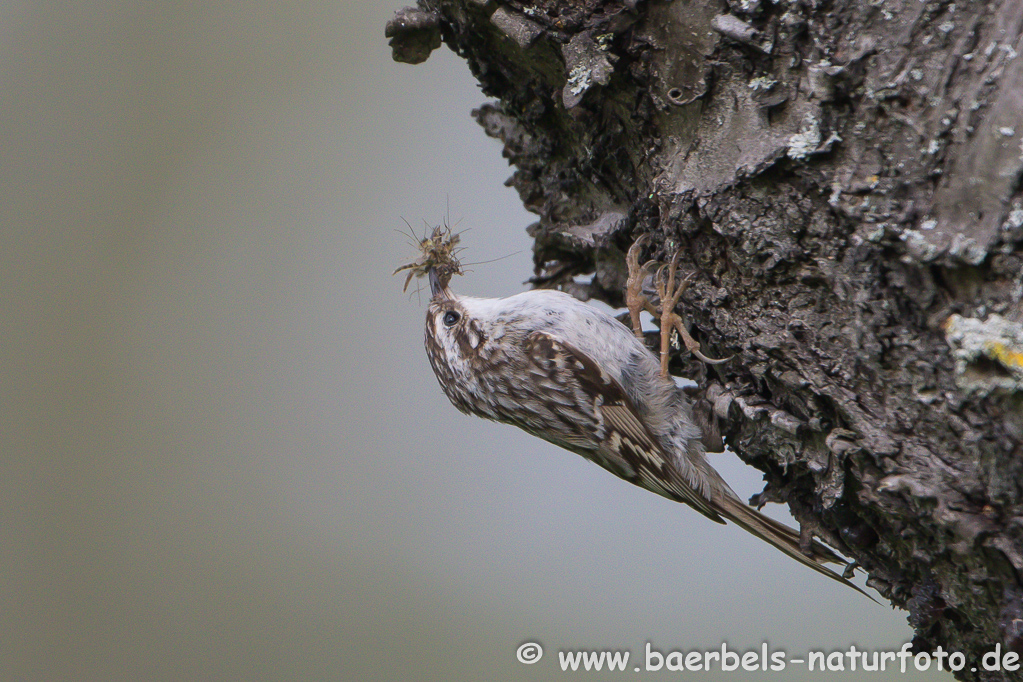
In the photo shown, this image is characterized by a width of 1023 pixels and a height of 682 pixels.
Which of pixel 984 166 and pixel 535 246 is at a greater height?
pixel 535 246

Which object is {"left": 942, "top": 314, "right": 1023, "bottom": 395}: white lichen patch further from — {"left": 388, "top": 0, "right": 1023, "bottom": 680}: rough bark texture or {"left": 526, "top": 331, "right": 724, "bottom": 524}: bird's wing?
{"left": 526, "top": 331, "right": 724, "bottom": 524}: bird's wing

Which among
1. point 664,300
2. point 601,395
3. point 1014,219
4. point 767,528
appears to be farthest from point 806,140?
point 767,528

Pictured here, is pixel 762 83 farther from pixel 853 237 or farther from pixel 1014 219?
pixel 1014 219

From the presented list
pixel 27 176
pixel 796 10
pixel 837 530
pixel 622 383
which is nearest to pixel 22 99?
pixel 27 176

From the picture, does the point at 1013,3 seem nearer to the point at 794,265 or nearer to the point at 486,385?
the point at 794,265

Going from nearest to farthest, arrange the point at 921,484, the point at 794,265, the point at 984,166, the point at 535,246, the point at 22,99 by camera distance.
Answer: the point at 984,166
the point at 921,484
the point at 794,265
the point at 535,246
the point at 22,99

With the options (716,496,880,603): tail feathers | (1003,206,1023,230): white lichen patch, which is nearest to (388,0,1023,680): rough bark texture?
(1003,206,1023,230): white lichen patch
